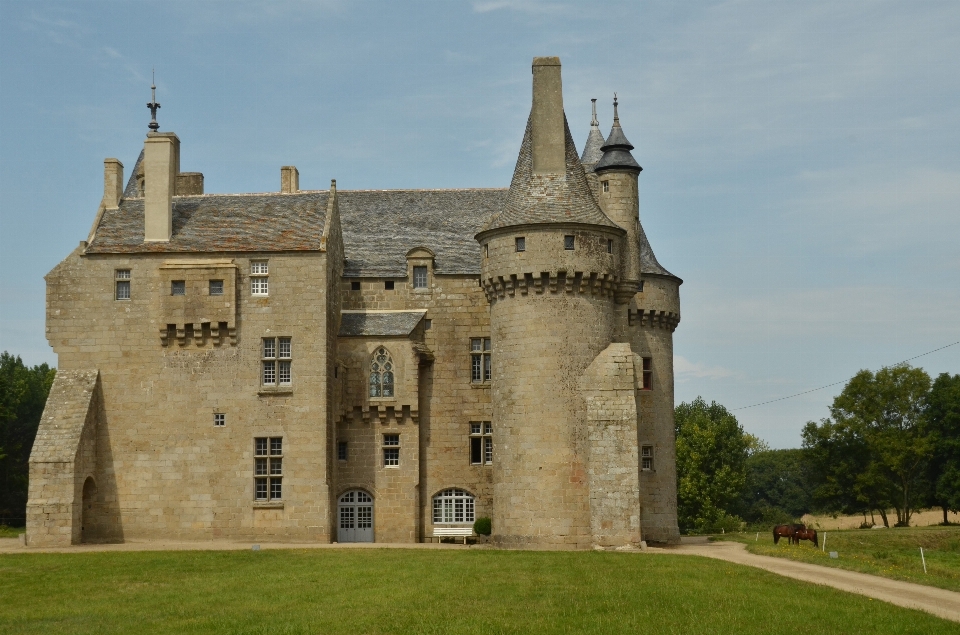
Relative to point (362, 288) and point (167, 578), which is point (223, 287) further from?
point (167, 578)

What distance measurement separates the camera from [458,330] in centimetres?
4797

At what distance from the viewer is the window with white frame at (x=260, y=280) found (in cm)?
4459

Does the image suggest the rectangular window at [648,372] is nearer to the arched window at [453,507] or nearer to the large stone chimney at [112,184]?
the arched window at [453,507]

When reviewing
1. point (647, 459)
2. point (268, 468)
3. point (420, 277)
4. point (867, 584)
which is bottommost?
point (867, 584)

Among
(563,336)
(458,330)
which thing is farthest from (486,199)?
(563,336)

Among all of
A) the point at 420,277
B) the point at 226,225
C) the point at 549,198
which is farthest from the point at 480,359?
the point at 226,225

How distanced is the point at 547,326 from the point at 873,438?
36550mm

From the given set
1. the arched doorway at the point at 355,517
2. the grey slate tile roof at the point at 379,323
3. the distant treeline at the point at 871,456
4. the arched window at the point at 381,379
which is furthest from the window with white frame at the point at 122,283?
the distant treeline at the point at 871,456

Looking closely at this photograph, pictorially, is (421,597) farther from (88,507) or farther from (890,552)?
(890,552)

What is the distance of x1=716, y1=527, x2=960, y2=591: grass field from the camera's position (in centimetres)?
3181

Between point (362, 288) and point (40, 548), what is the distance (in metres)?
15.7

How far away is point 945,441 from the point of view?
70.9 meters

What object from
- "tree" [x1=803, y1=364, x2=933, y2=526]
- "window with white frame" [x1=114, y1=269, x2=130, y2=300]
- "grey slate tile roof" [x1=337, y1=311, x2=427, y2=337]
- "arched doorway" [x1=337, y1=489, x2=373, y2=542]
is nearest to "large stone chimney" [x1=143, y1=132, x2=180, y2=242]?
"window with white frame" [x1=114, y1=269, x2=130, y2=300]

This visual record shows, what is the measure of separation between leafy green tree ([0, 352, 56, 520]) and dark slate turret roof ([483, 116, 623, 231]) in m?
35.4
